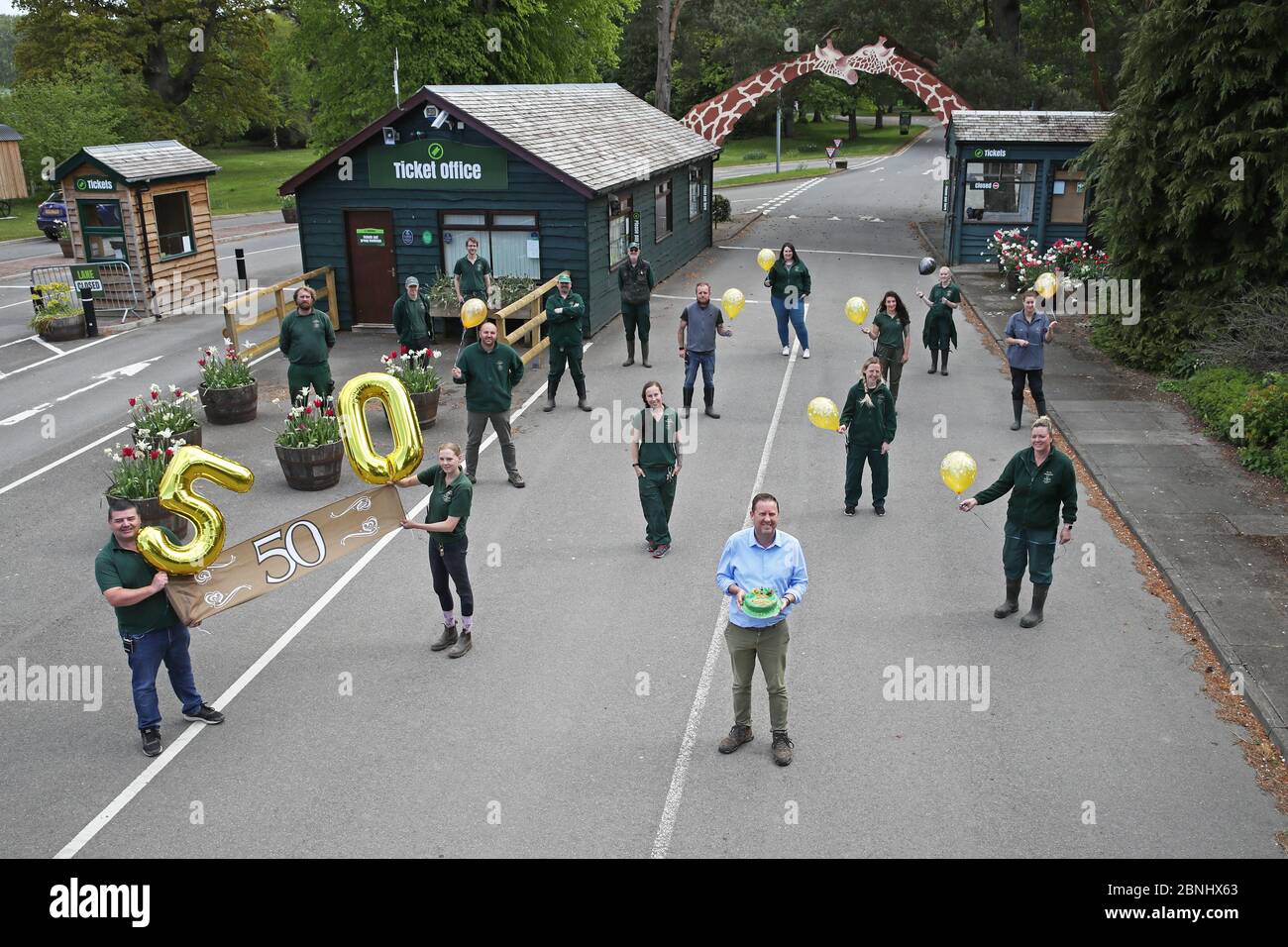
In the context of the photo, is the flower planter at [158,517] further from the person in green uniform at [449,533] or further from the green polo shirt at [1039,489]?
the green polo shirt at [1039,489]

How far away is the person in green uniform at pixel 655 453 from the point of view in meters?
11.3

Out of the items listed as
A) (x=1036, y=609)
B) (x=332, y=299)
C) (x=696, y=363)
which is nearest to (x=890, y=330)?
(x=696, y=363)

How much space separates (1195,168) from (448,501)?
47.7 ft

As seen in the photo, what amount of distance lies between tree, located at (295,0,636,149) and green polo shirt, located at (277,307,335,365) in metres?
20.1

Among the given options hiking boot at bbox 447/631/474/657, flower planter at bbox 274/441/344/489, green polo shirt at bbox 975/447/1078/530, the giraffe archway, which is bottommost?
hiking boot at bbox 447/631/474/657

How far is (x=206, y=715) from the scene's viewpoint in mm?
8555

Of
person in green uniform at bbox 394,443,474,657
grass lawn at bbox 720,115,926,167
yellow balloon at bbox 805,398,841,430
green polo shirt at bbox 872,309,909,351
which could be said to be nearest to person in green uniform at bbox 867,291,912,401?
green polo shirt at bbox 872,309,909,351

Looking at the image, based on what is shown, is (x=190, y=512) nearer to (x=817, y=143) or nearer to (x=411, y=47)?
(x=411, y=47)

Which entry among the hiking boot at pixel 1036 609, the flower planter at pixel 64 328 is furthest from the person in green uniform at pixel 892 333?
the flower planter at pixel 64 328

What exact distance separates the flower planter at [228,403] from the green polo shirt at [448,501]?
8.00 m

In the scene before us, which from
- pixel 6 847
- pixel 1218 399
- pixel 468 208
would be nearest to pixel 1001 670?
pixel 6 847

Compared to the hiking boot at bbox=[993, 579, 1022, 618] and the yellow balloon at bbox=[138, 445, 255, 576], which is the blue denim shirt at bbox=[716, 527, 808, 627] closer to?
the hiking boot at bbox=[993, 579, 1022, 618]

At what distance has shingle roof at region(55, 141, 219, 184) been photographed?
23453 millimetres
